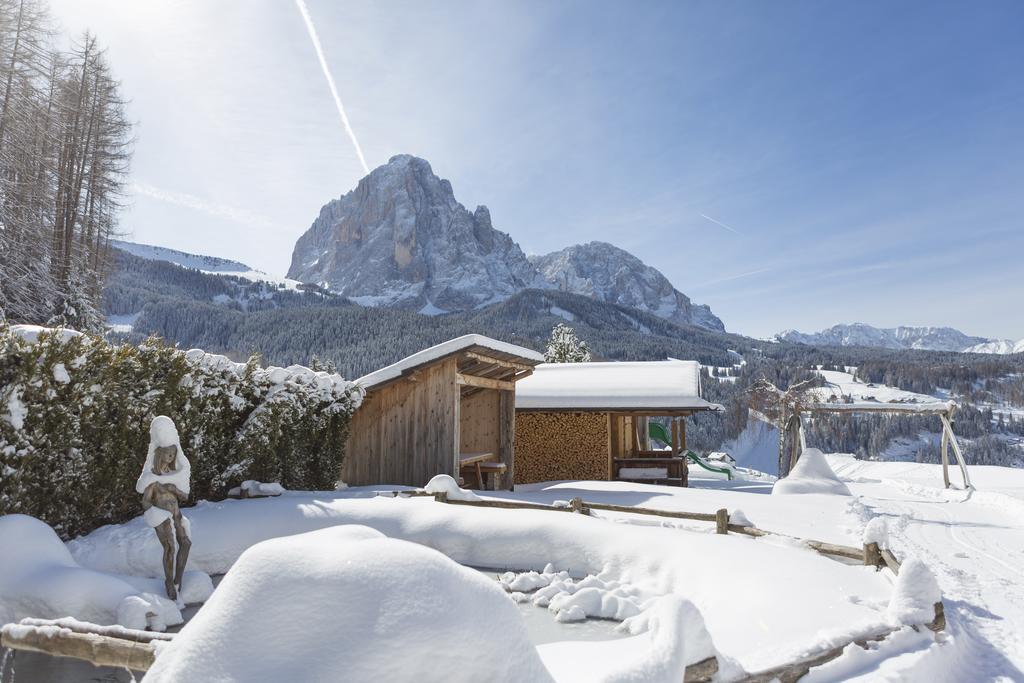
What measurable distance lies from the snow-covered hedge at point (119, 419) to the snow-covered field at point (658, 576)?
0.61 meters

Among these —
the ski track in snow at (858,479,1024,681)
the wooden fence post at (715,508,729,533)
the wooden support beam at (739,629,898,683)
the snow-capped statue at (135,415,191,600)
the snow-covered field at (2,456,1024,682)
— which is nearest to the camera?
the snow-covered field at (2,456,1024,682)

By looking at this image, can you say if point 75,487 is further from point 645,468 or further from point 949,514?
point 949,514

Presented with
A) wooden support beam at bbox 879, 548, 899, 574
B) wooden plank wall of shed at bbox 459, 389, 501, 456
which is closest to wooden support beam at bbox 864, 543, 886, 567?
wooden support beam at bbox 879, 548, 899, 574

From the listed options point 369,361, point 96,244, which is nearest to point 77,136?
point 96,244

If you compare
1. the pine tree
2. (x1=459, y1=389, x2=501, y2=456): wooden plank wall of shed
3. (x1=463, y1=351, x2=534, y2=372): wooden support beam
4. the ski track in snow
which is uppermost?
the pine tree

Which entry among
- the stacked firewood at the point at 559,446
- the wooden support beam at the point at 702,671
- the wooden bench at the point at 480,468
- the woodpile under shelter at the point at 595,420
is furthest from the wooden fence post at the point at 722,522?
the stacked firewood at the point at 559,446

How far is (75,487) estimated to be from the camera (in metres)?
6.72

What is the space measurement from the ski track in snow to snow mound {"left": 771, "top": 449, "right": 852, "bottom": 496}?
75 cm

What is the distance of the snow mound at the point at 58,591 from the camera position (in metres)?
5.21

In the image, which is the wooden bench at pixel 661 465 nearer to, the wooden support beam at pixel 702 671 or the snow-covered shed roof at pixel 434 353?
the snow-covered shed roof at pixel 434 353

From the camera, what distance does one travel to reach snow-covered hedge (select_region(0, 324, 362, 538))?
20.2 ft

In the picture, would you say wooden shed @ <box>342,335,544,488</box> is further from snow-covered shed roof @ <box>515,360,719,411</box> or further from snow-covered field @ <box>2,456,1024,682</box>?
snow-covered shed roof @ <box>515,360,719,411</box>

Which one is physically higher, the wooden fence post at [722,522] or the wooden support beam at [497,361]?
the wooden support beam at [497,361]

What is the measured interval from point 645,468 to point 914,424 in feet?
288
